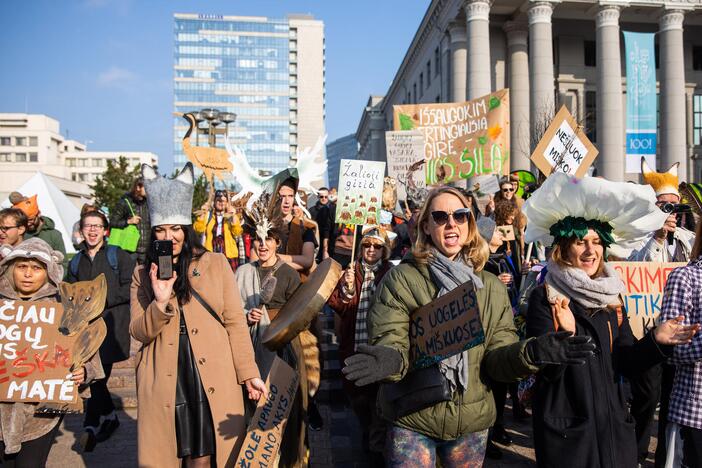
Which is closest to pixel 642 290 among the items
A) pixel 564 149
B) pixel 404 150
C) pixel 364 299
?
pixel 564 149

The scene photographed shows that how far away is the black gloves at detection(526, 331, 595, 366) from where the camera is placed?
234cm

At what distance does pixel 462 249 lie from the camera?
295 cm

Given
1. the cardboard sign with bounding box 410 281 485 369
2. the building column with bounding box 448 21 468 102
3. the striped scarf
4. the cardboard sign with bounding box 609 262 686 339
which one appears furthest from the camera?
the building column with bounding box 448 21 468 102

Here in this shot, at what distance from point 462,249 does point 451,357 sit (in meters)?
0.57

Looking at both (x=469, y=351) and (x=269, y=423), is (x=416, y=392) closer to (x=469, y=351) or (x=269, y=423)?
(x=469, y=351)

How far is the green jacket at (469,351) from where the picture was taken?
2.65 meters

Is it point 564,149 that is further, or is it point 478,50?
point 478,50

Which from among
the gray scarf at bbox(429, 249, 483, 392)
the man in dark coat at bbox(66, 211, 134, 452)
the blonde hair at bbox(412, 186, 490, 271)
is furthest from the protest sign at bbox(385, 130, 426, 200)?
the gray scarf at bbox(429, 249, 483, 392)

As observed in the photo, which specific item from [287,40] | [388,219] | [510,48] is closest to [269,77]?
[287,40]

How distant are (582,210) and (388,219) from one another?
5.06 metres

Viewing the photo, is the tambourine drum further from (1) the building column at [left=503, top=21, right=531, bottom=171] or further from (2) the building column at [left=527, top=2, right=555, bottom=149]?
(1) the building column at [left=503, top=21, right=531, bottom=171]

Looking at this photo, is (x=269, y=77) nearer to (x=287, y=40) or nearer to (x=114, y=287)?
(x=287, y=40)

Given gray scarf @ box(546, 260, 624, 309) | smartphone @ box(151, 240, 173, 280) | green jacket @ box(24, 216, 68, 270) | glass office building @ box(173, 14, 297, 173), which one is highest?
glass office building @ box(173, 14, 297, 173)

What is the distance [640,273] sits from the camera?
523cm
